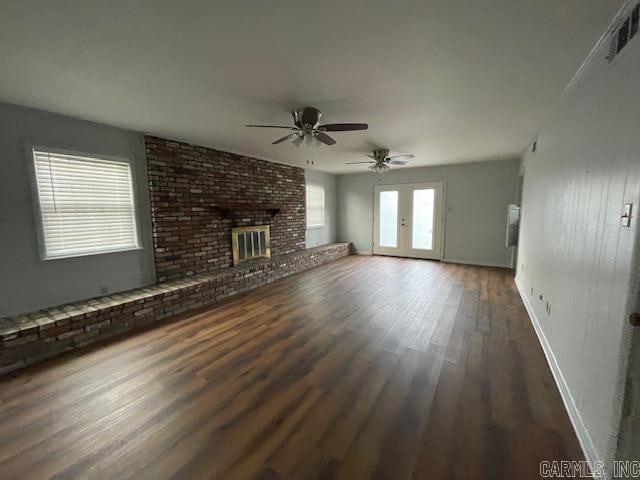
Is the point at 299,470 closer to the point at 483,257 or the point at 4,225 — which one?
the point at 4,225

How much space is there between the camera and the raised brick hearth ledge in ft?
7.42

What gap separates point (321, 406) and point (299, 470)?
0.45 metres

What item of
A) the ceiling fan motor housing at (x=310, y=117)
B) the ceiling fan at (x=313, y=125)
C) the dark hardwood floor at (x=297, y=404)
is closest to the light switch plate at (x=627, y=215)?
the dark hardwood floor at (x=297, y=404)

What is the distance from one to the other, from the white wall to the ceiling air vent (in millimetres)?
52

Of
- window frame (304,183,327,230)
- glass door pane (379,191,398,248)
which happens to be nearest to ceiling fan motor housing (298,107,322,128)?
window frame (304,183,327,230)

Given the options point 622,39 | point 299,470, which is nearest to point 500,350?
point 299,470

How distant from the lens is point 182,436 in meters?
1.53

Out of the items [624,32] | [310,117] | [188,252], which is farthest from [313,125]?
[188,252]

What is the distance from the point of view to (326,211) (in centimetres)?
739

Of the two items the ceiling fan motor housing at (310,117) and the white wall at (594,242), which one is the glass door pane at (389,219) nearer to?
the white wall at (594,242)

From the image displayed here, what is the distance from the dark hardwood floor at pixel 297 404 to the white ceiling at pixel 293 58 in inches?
94.7

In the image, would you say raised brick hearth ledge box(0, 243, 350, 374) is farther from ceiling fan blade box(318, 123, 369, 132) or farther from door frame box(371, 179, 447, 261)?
door frame box(371, 179, 447, 261)

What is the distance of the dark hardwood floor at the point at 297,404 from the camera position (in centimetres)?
137

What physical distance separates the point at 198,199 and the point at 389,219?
4896mm
